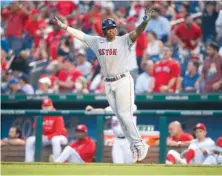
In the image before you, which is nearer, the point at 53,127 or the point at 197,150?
the point at 197,150

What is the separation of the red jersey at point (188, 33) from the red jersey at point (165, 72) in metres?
1.11

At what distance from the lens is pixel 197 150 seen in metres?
12.4

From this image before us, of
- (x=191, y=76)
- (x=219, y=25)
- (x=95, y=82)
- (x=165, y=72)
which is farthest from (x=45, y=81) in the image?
(x=219, y=25)

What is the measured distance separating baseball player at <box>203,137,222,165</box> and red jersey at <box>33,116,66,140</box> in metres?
2.62

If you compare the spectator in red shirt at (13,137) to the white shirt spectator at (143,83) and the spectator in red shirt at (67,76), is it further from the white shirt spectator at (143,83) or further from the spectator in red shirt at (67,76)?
the white shirt spectator at (143,83)

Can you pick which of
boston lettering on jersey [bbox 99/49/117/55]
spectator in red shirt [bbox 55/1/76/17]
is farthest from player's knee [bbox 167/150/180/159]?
spectator in red shirt [bbox 55/1/76/17]

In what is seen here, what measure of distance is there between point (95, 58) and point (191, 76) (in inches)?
96.0

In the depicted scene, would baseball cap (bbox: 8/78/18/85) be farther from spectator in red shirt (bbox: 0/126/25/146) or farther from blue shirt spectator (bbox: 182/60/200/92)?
blue shirt spectator (bbox: 182/60/200/92)

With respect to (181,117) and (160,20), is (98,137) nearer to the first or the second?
(181,117)

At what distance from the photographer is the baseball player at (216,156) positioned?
12102mm

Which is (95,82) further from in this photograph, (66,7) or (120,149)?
(66,7)

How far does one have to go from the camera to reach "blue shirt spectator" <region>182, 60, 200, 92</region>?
14266mm

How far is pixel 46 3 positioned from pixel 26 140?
5.52 metres

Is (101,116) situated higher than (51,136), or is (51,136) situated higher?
(101,116)
